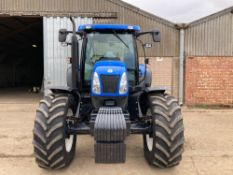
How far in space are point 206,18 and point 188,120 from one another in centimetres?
454

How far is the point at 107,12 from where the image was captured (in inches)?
446

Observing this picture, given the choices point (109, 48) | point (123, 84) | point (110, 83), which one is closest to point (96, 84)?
point (110, 83)

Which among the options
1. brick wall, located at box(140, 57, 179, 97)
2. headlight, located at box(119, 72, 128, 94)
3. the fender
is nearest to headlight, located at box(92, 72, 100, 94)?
headlight, located at box(119, 72, 128, 94)

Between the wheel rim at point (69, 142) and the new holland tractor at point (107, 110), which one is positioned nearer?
the new holland tractor at point (107, 110)

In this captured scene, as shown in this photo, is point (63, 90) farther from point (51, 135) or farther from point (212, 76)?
point (212, 76)

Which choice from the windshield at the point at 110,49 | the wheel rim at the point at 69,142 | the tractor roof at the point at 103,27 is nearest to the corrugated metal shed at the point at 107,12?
the windshield at the point at 110,49

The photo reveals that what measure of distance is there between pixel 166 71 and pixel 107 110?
301 inches

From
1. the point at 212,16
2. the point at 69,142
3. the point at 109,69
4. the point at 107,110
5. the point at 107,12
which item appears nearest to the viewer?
the point at 107,110

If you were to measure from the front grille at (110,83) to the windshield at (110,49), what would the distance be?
2.48 ft

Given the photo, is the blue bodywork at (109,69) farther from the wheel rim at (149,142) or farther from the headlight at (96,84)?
the wheel rim at (149,142)

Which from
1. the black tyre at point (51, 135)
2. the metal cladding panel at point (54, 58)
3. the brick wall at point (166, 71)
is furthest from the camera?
the metal cladding panel at point (54, 58)

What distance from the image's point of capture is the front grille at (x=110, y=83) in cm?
445

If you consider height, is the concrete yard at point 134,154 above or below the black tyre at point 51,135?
below

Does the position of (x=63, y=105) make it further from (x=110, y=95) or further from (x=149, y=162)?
(x=149, y=162)
